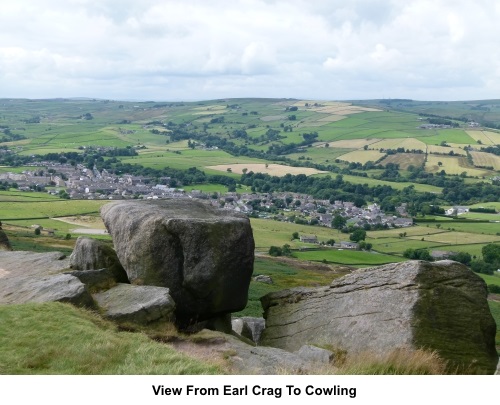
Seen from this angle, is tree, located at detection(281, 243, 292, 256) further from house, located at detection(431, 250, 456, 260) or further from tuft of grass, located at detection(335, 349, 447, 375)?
tuft of grass, located at detection(335, 349, 447, 375)

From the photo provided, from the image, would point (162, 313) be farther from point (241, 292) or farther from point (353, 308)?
point (353, 308)

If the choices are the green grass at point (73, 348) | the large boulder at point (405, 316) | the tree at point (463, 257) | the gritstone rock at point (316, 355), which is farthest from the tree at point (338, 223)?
the green grass at point (73, 348)

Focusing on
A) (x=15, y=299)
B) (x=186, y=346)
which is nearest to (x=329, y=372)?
(x=186, y=346)

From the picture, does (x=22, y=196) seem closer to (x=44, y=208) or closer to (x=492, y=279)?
(x=44, y=208)

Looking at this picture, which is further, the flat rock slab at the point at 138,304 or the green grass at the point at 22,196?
the green grass at the point at 22,196

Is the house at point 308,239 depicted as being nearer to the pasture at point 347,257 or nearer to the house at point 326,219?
the pasture at point 347,257

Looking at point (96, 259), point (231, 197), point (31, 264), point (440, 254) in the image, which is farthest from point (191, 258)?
point (231, 197)
